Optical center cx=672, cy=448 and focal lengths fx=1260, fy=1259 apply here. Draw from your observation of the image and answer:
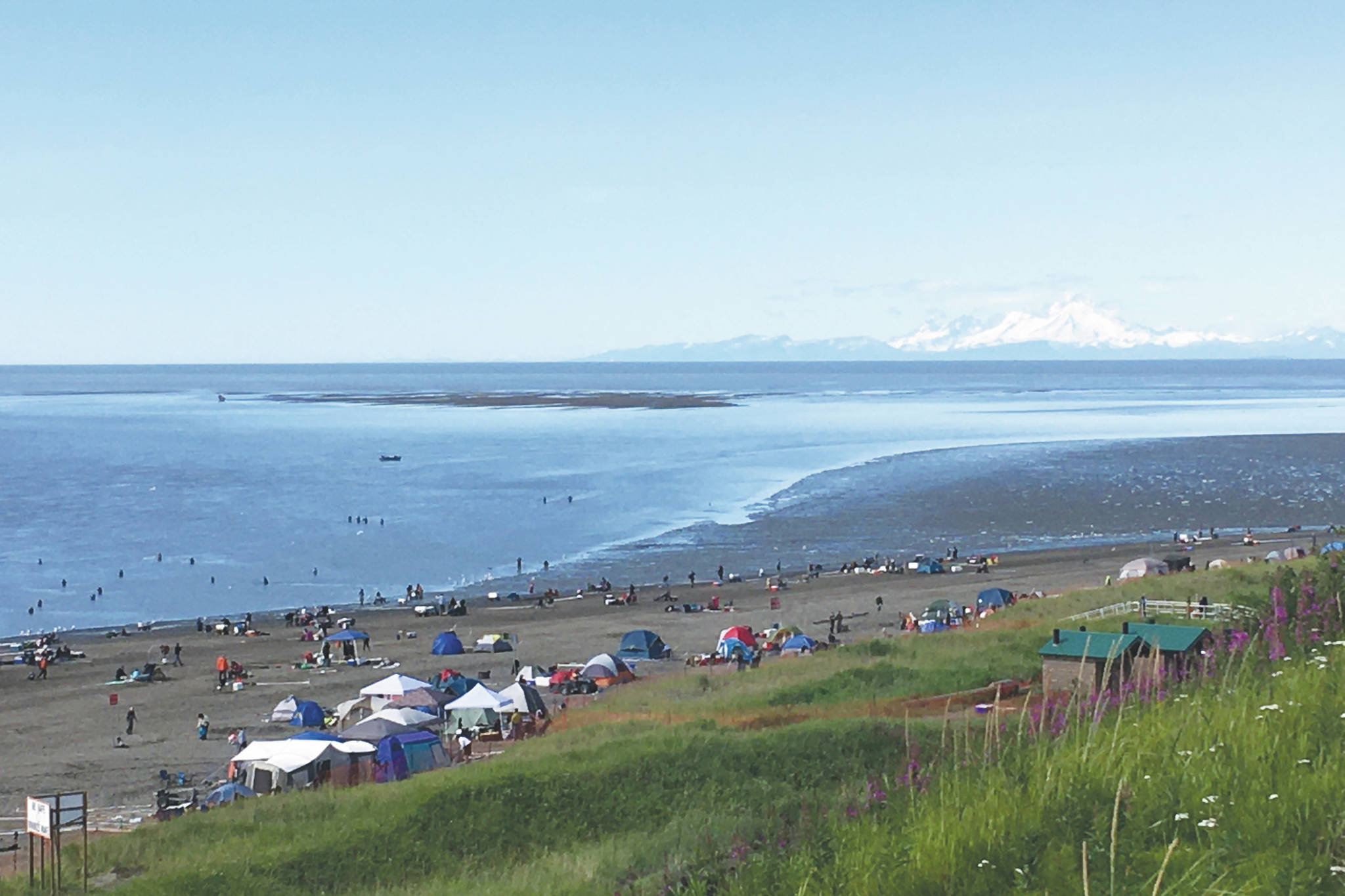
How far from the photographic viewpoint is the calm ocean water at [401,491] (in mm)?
60250

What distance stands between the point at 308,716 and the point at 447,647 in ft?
34.2

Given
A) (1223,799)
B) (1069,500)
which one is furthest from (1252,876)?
(1069,500)

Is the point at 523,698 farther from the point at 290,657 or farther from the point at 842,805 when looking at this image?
the point at 842,805

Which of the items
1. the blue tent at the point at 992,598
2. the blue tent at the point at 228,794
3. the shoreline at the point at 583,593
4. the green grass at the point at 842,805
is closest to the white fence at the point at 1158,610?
the green grass at the point at 842,805

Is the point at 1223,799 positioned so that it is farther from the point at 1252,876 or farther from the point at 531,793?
the point at 531,793

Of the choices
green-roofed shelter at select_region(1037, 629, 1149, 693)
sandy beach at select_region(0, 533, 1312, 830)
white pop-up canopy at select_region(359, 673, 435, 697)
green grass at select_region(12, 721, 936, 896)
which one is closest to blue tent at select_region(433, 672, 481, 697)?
white pop-up canopy at select_region(359, 673, 435, 697)

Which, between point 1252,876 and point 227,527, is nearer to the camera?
point 1252,876

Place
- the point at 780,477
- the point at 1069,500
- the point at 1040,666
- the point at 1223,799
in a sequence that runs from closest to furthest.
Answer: the point at 1223,799, the point at 1040,666, the point at 1069,500, the point at 780,477

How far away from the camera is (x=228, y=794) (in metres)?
23.4

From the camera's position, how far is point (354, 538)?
7156 centimetres

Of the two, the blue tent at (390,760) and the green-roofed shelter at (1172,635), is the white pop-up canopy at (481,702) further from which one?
the green-roofed shelter at (1172,635)

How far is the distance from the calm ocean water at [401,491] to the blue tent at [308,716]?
77.1 ft

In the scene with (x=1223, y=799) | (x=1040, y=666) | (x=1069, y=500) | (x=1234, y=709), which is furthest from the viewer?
(x=1069, y=500)

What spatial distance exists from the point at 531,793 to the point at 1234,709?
1168 cm
